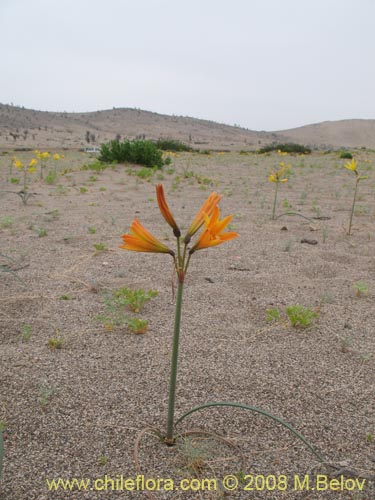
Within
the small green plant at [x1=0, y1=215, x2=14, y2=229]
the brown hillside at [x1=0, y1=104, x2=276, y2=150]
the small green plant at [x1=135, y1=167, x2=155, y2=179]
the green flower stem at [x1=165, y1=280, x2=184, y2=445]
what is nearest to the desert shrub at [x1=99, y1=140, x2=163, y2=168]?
the small green plant at [x1=135, y1=167, x2=155, y2=179]

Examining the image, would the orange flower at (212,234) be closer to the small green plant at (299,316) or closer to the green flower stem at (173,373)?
the green flower stem at (173,373)

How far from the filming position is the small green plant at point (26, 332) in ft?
7.21

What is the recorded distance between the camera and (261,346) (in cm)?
225

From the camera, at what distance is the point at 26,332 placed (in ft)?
7.30

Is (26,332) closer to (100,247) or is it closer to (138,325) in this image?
(138,325)

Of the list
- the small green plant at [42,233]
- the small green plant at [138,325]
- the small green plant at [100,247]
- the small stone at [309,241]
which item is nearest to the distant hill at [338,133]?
the small stone at [309,241]

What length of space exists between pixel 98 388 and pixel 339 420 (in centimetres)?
97

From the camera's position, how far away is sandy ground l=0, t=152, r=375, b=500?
145 centimetres

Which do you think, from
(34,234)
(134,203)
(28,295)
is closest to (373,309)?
(28,295)

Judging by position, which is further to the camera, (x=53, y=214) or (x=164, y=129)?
(x=164, y=129)

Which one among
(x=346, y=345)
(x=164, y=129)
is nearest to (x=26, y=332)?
(x=346, y=345)

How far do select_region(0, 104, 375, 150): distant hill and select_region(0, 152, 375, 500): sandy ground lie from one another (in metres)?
28.5

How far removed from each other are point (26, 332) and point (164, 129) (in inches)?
2042

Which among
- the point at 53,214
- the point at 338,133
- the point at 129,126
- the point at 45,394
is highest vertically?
the point at 338,133
